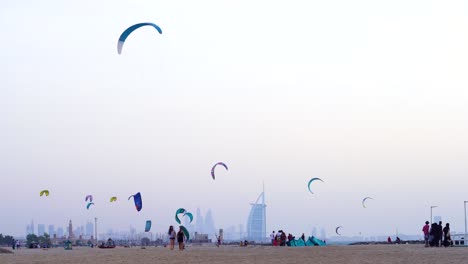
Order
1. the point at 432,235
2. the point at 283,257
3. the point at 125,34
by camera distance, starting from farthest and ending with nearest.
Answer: the point at 432,235, the point at 125,34, the point at 283,257

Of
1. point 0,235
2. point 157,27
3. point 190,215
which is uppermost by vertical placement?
point 157,27

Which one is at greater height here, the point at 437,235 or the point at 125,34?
the point at 125,34

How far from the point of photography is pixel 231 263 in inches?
848

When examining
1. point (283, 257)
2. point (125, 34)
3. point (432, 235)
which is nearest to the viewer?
point (283, 257)

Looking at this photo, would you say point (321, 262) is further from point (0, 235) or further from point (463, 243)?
point (0, 235)

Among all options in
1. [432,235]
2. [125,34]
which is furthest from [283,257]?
[125,34]

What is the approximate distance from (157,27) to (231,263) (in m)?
10.1

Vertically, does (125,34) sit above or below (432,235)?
above

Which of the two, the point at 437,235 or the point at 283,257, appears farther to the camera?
the point at 437,235

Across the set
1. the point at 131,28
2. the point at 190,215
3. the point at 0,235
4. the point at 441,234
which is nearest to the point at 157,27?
the point at 131,28

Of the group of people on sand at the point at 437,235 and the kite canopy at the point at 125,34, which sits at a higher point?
the kite canopy at the point at 125,34

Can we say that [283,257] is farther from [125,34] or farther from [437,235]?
[125,34]

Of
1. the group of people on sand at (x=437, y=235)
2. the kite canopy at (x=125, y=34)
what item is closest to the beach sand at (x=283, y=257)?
the group of people on sand at (x=437, y=235)

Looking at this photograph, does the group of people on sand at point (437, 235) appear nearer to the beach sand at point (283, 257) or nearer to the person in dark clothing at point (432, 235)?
the person in dark clothing at point (432, 235)
